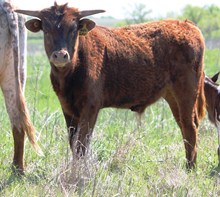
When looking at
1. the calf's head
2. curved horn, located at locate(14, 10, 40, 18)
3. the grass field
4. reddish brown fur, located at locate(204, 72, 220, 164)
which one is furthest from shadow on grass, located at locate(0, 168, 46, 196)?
reddish brown fur, located at locate(204, 72, 220, 164)

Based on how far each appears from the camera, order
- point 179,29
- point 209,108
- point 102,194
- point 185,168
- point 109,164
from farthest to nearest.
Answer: point 209,108, point 179,29, point 185,168, point 109,164, point 102,194

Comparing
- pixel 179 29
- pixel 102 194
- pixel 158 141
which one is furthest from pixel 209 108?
pixel 102 194

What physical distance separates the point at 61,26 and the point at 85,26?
0.38m

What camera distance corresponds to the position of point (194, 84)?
8.86 m

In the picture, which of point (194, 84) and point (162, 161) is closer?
point (162, 161)

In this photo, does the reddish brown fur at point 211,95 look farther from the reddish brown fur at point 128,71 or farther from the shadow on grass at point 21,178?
the shadow on grass at point 21,178

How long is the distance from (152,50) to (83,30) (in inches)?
49.4

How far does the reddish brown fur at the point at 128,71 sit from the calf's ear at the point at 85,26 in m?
0.02

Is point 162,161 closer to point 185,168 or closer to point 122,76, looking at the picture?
point 185,168

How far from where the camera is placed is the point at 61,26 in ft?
24.9

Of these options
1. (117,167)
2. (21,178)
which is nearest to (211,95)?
(117,167)

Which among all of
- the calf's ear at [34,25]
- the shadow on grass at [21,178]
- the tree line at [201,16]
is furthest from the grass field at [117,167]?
the tree line at [201,16]

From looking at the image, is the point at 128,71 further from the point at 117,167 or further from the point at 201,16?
the point at 201,16

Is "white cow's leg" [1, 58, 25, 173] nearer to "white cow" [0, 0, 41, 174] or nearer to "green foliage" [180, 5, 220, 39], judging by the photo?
"white cow" [0, 0, 41, 174]
